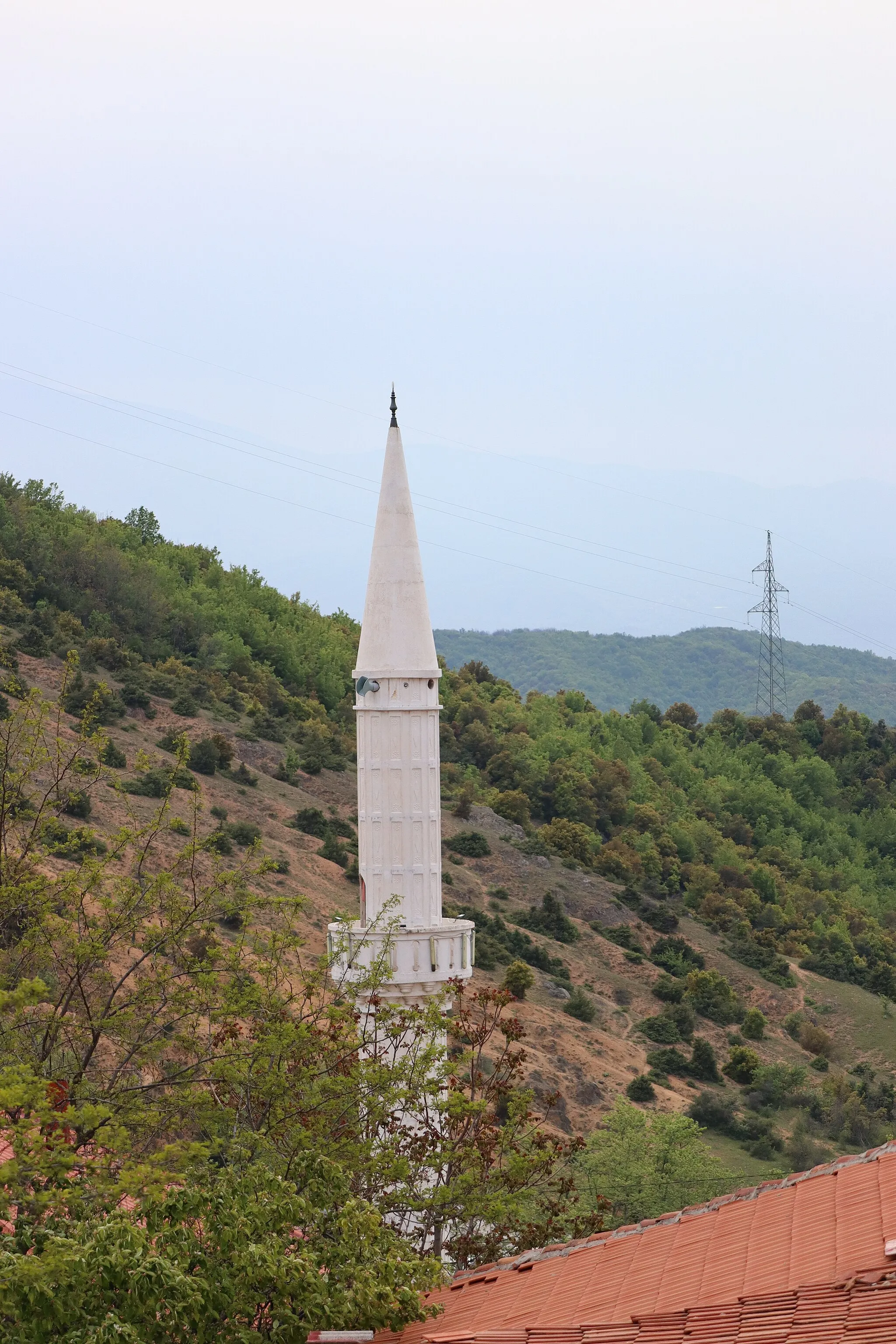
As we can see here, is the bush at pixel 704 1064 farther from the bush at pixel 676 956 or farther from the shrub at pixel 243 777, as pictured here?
the shrub at pixel 243 777

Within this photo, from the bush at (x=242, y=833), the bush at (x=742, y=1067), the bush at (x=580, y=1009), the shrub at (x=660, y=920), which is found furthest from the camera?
the shrub at (x=660, y=920)

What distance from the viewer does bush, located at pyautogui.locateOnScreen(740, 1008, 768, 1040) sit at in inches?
2133

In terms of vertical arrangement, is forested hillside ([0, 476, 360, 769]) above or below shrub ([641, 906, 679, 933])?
above

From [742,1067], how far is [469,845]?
16146 mm

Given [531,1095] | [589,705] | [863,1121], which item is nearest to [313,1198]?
[531,1095]

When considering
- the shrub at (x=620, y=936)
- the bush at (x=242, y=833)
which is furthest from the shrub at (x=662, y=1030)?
the bush at (x=242, y=833)

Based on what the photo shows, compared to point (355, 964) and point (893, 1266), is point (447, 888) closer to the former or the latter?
point (355, 964)

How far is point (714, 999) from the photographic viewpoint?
5566 cm

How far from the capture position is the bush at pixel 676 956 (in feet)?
194

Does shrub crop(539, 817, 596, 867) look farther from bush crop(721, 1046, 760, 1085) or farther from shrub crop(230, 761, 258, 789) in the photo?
bush crop(721, 1046, 760, 1085)

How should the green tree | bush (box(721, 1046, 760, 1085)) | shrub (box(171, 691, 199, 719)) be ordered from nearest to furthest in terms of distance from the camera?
the green tree → bush (box(721, 1046, 760, 1085)) → shrub (box(171, 691, 199, 719))

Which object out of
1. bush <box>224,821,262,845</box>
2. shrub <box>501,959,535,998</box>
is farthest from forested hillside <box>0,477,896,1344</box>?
bush <box>224,821,262,845</box>

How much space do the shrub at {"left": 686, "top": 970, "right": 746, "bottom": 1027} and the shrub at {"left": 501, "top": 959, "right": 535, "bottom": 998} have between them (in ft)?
27.6

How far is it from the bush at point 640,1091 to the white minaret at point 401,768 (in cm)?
2156
